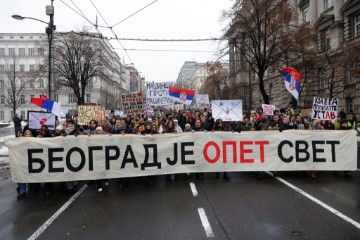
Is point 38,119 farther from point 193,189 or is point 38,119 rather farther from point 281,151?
point 281,151

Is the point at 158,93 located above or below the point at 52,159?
above

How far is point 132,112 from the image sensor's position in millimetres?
14141

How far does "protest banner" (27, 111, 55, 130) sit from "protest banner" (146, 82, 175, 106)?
632cm

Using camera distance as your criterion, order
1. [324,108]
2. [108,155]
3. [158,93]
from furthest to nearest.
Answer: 1. [158,93]
2. [324,108]
3. [108,155]

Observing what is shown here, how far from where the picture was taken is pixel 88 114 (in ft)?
44.2

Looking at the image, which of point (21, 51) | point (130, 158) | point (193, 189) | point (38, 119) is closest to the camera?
point (193, 189)

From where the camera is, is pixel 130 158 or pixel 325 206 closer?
pixel 325 206

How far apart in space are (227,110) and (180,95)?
245 inches

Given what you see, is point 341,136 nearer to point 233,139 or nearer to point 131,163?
point 233,139

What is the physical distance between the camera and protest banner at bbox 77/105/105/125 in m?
13.4

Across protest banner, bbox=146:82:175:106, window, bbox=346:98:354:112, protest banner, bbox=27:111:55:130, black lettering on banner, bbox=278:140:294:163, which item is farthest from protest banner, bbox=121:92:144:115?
window, bbox=346:98:354:112

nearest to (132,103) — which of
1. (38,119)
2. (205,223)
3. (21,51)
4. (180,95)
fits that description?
(180,95)

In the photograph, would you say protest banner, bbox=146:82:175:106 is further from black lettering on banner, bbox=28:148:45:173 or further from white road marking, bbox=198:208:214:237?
white road marking, bbox=198:208:214:237

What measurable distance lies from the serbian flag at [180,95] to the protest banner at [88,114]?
4.19 meters
